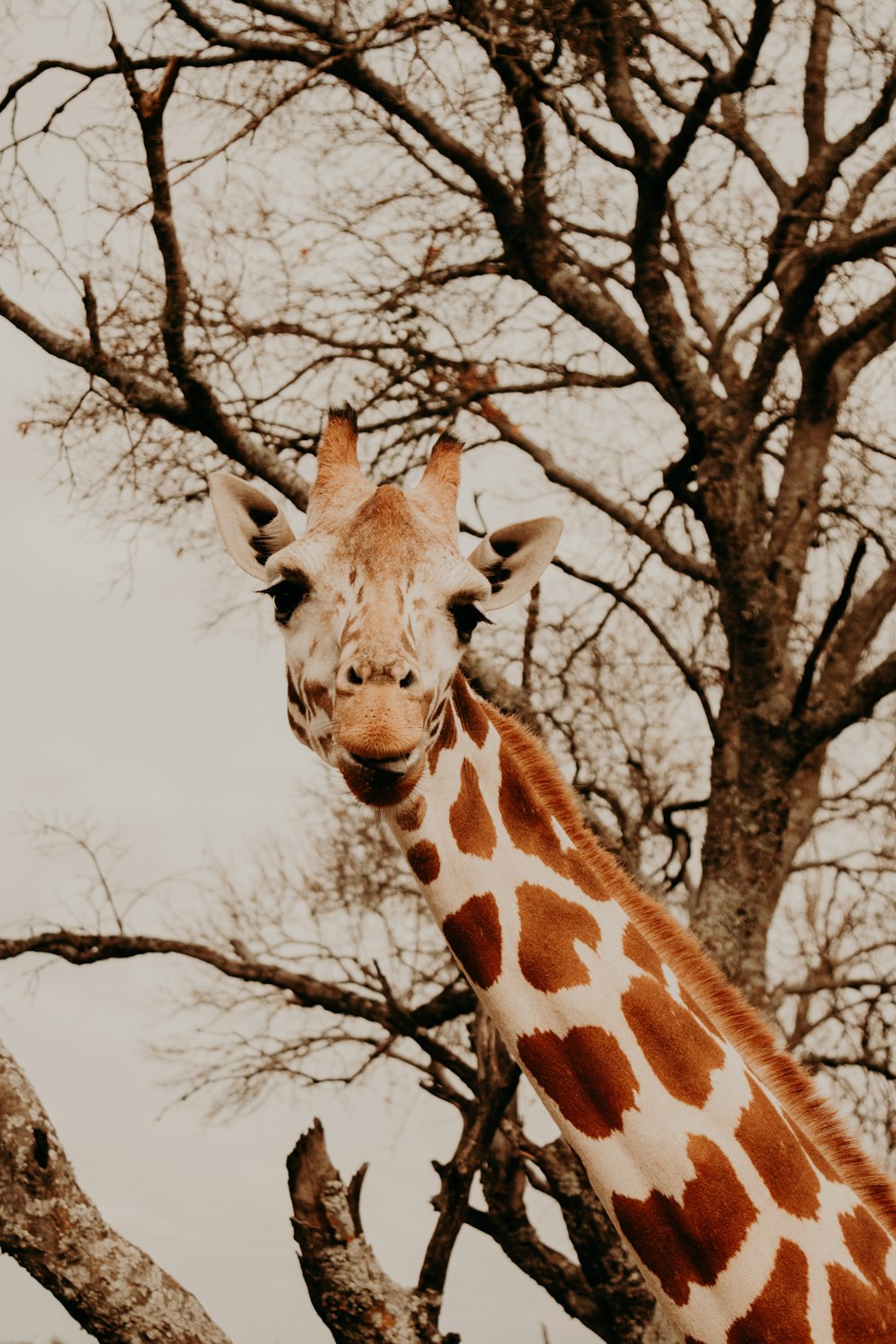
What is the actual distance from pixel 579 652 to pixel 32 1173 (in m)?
8.74

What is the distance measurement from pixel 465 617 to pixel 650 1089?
1461mm

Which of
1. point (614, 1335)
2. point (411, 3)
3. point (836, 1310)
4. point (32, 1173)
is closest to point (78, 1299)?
point (32, 1173)

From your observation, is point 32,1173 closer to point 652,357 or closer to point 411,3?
point 411,3

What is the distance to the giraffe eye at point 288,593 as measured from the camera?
4.23 metres

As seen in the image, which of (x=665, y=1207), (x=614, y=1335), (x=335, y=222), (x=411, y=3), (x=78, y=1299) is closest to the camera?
(x=665, y=1207)

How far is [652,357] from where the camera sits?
1186 cm

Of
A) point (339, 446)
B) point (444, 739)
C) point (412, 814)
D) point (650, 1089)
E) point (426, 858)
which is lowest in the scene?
point (650, 1089)

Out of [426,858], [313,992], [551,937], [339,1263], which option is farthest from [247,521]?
[313,992]

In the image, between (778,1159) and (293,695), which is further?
(293,695)

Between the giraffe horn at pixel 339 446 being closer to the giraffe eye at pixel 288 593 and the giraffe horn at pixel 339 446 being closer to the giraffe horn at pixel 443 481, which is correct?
the giraffe horn at pixel 443 481

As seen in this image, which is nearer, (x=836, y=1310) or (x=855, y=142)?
(x=836, y=1310)

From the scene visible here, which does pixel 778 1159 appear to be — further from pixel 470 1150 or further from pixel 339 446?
pixel 470 1150

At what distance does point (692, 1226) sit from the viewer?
13.1 feet

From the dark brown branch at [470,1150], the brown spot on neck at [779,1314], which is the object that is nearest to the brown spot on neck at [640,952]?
the brown spot on neck at [779,1314]
